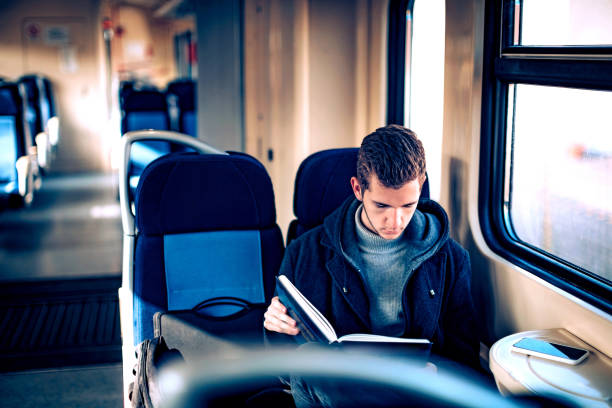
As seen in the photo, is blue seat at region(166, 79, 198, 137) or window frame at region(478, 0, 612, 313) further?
blue seat at region(166, 79, 198, 137)

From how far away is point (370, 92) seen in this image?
12.2ft

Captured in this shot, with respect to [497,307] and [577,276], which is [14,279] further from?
[577,276]

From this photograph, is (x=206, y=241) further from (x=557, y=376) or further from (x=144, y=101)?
(x=144, y=101)

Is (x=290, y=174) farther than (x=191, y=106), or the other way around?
(x=191, y=106)

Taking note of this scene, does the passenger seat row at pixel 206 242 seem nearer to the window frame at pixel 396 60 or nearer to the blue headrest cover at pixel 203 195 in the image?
the blue headrest cover at pixel 203 195

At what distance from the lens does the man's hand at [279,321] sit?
1.70m

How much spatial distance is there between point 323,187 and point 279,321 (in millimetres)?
745

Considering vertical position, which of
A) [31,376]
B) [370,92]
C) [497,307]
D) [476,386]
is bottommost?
[31,376]

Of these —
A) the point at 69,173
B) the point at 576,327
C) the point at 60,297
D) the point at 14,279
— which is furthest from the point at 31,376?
the point at 69,173

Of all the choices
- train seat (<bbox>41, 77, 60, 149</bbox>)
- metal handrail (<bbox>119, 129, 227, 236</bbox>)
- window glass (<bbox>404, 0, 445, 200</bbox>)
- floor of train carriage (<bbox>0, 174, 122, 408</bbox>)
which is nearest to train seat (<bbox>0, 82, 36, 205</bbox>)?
floor of train carriage (<bbox>0, 174, 122, 408</bbox>)

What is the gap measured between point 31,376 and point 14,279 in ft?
5.54

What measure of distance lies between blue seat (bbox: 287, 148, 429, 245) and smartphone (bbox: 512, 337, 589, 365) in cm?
74

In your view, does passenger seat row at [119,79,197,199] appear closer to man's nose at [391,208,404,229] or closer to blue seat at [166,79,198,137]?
blue seat at [166,79,198,137]

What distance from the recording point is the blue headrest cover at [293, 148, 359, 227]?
2.36 metres
